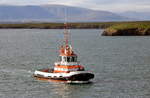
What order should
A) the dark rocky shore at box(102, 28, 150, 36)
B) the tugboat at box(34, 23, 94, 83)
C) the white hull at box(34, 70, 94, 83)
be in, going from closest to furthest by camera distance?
the white hull at box(34, 70, 94, 83)
the tugboat at box(34, 23, 94, 83)
the dark rocky shore at box(102, 28, 150, 36)

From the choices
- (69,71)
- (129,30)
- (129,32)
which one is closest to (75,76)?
(69,71)

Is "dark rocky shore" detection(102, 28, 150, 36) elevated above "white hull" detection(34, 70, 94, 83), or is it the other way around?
"white hull" detection(34, 70, 94, 83)

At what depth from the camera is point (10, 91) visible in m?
56.0

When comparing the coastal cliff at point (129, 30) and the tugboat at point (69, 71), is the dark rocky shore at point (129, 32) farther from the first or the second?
the tugboat at point (69, 71)

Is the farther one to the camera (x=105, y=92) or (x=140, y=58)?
(x=140, y=58)

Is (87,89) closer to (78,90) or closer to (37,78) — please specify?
(78,90)

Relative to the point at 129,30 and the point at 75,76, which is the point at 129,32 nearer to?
the point at 129,30

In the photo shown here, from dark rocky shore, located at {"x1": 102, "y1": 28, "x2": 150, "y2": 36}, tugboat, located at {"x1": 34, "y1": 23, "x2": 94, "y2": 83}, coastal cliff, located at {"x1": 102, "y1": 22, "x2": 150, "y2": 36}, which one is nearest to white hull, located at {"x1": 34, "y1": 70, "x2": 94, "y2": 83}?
tugboat, located at {"x1": 34, "y1": 23, "x2": 94, "y2": 83}

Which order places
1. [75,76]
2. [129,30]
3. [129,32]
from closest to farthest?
[75,76]
[129,30]
[129,32]

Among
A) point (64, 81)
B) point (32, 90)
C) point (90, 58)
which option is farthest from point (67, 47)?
point (90, 58)

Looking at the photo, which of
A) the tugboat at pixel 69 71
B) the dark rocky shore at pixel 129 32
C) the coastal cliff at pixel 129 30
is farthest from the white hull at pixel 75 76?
the coastal cliff at pixel 129 30

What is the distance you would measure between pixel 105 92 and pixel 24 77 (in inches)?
604

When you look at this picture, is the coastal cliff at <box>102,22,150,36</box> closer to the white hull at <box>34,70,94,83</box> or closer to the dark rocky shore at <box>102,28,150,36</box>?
the dark rocky shore at <box>102,28,150,36</box>

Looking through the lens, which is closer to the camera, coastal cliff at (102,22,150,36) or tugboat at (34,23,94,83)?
tugboat at (34,23,94,83)
